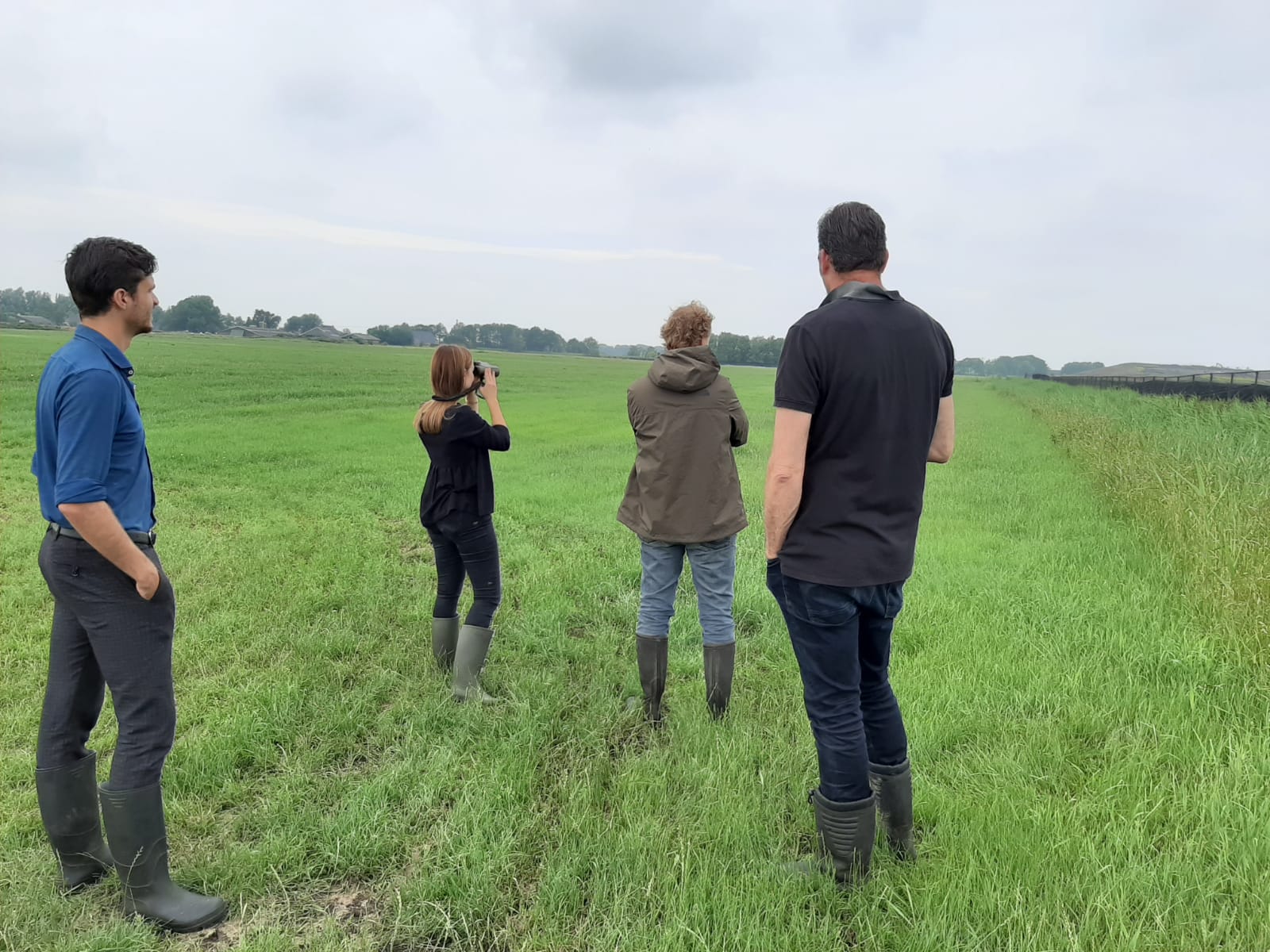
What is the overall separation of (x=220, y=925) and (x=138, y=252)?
248 cm

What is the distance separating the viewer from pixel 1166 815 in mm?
3055

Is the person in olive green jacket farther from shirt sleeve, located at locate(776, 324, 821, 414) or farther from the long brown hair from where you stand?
shirt sleeve, located at locate(776, 324, 821, 414)

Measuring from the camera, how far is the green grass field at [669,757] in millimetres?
2600

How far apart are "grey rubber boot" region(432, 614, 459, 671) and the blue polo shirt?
2.39 metres

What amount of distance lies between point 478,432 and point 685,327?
1.32 m

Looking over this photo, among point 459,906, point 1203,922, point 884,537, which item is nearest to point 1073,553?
point 1203,922

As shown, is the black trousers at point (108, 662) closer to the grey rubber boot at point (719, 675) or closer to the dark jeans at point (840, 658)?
the dark jeans at point (840, 658)

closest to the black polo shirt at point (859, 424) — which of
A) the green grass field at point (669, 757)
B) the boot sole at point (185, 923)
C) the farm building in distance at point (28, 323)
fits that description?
the green grass field at point (669, 757)

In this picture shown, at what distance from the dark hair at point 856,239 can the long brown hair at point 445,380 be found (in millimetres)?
2317

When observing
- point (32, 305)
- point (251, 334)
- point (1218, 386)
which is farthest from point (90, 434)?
point (32, 305)

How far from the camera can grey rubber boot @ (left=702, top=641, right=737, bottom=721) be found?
13.6ft

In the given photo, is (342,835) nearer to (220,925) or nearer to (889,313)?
(220,925)

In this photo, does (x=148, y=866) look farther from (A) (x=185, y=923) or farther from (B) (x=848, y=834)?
(B) (x=848, y=834)

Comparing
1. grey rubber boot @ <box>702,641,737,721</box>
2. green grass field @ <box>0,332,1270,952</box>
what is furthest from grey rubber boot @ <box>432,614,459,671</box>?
grey rubber boot @ <box>702,641,737,721</box>
